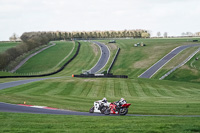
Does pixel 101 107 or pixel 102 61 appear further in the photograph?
pixel 102 61

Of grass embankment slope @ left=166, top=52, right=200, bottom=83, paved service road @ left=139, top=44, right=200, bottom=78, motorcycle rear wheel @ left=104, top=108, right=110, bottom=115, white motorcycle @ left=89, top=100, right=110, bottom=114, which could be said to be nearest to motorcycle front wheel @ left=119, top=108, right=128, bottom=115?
motorcycle rear wheel @ left=104, top=108, right=110, bottom=115

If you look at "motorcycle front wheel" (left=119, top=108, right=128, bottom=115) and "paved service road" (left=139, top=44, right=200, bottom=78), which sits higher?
"motorcycle front wheel" (left=119, top=108, right=128, bottom=115)

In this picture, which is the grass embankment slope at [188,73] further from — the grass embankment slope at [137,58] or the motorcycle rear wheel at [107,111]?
the motorcycle rear wheel at [107,111]

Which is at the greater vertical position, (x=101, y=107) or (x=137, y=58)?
(x=101, y=107)

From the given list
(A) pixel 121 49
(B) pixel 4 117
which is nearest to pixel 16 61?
(A) pixel 121 49

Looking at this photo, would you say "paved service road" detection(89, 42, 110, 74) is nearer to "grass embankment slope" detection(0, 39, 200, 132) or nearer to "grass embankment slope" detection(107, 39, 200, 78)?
"grass embankment slope" detection(0, 39, 200, 132)

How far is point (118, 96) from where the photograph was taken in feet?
141

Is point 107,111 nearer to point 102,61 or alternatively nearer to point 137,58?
point 137,58

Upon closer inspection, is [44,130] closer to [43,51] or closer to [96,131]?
[96,131]

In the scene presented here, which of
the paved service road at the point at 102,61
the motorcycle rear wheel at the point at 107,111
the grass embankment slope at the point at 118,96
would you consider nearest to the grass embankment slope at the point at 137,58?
the grass embankment slope at the point at 118,96

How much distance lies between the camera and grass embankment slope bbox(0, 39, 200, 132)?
17.2 metres

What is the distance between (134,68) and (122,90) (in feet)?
151

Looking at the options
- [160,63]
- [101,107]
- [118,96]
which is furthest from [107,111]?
[160,63]

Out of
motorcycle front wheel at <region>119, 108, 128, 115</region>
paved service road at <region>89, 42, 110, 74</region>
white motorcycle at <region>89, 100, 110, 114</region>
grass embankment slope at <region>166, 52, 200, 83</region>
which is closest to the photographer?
motorcycle front wheel at <region>119, 108, 128, 115</region>
